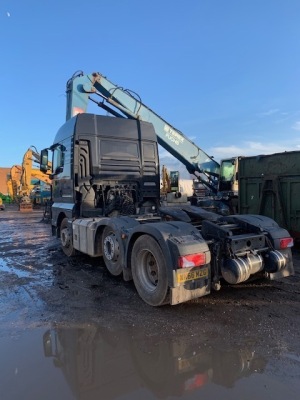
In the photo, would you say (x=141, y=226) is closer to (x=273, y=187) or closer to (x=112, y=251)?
(x=112, y=251)

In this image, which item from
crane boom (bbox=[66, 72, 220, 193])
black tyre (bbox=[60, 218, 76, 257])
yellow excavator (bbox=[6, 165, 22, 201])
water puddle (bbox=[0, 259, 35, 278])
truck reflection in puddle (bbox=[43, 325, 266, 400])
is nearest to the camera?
truck reflection in puddle (bbox=[43, 325, 266, 400])

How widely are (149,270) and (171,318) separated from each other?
931 mm

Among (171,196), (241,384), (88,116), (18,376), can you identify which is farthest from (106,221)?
(171,196)

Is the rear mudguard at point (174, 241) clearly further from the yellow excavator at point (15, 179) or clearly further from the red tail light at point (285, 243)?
the yellow excavator at point (15, 179)

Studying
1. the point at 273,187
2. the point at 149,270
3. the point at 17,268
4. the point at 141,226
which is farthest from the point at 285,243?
the point at 17,268

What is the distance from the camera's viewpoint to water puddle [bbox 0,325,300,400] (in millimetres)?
2910

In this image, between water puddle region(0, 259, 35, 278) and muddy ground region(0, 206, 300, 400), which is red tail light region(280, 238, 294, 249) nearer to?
muddy ground region(0, 206, 300, 400)

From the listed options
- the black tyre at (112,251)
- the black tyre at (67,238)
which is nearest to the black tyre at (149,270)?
the black tyre at (112,251)

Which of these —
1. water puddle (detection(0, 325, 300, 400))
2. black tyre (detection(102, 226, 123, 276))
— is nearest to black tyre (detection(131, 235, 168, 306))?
black tyre (detection(102, 226, 123, 276))

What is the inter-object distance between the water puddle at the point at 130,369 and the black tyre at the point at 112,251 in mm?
1982

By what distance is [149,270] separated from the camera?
17.1 ft

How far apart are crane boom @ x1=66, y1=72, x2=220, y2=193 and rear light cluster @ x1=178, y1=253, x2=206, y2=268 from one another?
7.79 metres

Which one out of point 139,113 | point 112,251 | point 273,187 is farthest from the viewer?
point 139,113

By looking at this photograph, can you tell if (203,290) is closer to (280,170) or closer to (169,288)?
(169,288)
